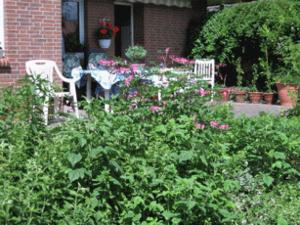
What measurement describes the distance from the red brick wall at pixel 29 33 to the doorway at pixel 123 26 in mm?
4247

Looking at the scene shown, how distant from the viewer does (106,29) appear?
A: 1190 centimetres

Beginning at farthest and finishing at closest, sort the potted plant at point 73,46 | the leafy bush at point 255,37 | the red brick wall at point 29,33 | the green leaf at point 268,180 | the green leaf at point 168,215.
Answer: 1. the leafy bush at point 255,37
2. the potted plant at point 73,46
3. the red brick wall at point 29,33
4. the green leaf at point 268,180
5. the green leaf at point 168,215

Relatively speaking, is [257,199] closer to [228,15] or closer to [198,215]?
[198,215]

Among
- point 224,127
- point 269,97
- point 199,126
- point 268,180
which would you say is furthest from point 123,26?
point 268,180

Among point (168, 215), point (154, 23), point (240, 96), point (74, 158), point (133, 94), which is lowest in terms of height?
point (240, 96)

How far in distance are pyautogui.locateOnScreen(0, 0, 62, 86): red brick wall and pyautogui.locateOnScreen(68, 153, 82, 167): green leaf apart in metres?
5.60

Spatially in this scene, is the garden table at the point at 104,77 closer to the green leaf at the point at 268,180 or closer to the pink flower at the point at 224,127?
the pink flower at the point at 224,127

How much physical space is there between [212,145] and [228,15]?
10173 millimetres

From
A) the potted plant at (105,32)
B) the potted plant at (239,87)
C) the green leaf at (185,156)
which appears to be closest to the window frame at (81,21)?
the potted plant at (105,32)

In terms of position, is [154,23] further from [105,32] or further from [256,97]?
[256,97]

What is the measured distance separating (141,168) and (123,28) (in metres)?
10.5

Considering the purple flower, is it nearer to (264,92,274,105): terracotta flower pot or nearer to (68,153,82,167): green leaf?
(68,153,82,167): green leaf

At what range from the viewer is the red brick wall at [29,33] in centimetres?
823

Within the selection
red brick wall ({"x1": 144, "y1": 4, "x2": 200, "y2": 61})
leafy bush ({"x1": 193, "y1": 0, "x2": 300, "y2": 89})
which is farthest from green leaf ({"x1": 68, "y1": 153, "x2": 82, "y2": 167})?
red brick wall ({"x1": 144, "y1": 4, "x2": 200, "y2": 61})
